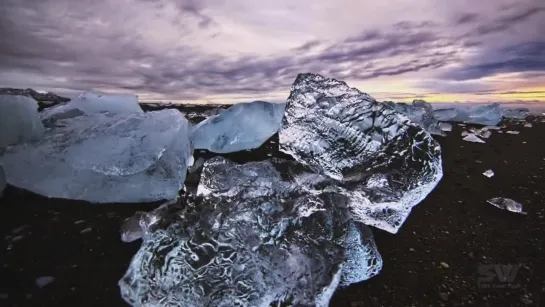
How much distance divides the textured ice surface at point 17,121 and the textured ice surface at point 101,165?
0.15 metres

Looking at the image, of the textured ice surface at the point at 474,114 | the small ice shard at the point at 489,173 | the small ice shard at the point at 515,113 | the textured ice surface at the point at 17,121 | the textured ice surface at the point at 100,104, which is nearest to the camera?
the textured ice surface at the point at 17,121

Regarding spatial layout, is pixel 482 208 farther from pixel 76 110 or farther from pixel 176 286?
pixel 76 110

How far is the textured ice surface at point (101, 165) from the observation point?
6.64 feet

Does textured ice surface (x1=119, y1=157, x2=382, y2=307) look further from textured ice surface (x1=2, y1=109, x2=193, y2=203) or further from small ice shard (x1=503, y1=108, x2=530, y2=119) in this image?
small ice shard (x1=503, y1=108, x2=530, y2=119)

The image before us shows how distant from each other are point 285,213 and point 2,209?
5.48ft

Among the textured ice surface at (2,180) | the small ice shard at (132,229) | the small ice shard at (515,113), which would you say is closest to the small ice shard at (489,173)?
the small ice shard at (132,229)

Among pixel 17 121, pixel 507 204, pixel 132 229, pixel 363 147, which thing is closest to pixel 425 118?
pixel 507 204

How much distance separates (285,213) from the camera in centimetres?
145

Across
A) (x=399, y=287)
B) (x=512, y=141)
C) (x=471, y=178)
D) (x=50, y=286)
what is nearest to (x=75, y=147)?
(x=50, y=286)

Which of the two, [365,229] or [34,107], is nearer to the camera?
[365,229]

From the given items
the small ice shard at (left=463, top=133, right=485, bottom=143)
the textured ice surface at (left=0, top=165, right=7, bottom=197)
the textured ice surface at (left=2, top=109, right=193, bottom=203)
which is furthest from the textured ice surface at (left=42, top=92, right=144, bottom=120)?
the small ice shard at (left=463, top=133, right=485, bottom=143)

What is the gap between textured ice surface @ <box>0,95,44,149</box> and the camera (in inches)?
87.6

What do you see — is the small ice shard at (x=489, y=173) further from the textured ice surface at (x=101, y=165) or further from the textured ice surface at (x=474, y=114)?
the textured ice surface at (x=474, y=114)

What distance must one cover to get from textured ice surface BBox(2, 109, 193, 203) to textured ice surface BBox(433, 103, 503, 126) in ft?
18.4
